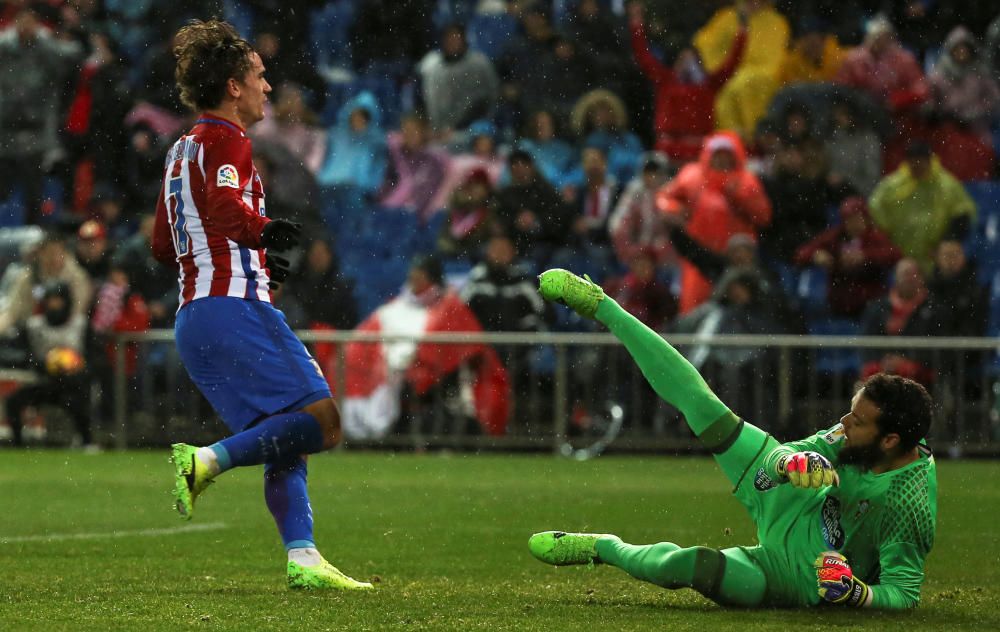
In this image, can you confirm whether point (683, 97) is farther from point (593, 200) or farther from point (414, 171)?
point (414, 171)

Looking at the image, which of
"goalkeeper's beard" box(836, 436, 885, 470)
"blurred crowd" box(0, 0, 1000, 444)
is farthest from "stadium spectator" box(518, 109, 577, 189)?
"goalkeeper's beard" box(836, 436, 885, 470)

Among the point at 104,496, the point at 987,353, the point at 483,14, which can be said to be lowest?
the point at 104,496

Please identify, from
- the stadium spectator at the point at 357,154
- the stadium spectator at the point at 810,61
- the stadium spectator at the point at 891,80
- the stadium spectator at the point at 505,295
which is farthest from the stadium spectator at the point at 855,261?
the stadium spectator at the point at 357,154

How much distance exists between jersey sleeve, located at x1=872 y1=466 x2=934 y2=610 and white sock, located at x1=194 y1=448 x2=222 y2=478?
2475 millimetres

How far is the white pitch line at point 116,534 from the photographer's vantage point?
30.2 ft

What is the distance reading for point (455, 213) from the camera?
58.0 ft

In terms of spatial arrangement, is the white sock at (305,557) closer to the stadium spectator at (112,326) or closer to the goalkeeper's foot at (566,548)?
the goalkeeper's foot at (566,548)

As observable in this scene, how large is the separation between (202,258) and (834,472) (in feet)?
8.64

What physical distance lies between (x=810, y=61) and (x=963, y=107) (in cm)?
157

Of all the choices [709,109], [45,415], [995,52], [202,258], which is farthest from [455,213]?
[202,258]

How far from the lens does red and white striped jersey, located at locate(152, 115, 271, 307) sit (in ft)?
22.7

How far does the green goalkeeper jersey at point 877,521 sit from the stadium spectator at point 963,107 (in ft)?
36.4

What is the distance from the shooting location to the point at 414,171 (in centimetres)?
1847

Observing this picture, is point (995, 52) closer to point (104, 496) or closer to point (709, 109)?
point (709, 109)
